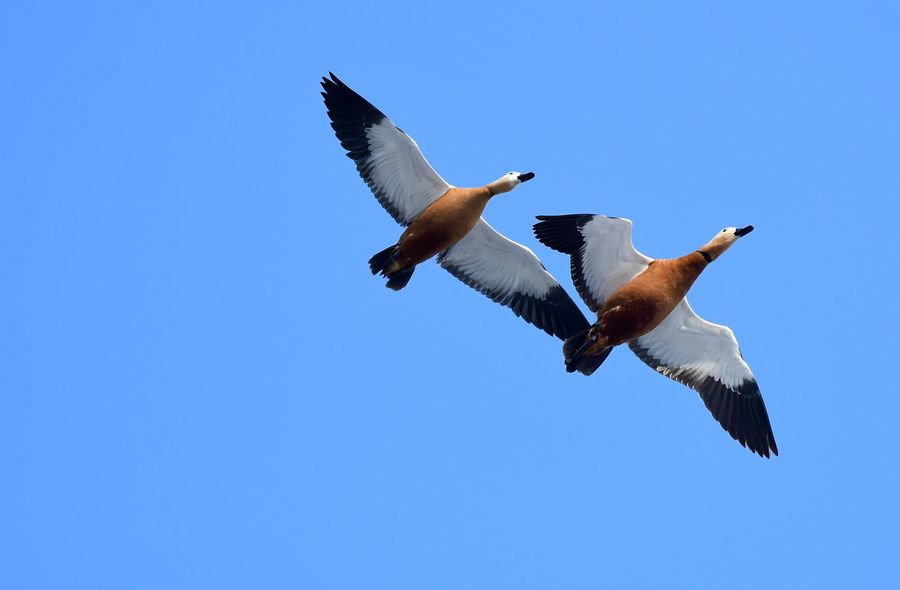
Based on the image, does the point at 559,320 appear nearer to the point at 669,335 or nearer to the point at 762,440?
the point at 669,335

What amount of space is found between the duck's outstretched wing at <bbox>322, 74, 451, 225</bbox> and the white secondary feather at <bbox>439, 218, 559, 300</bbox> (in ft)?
2.88

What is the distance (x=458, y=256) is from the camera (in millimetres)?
17547

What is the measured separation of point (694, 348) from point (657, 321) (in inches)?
47.8

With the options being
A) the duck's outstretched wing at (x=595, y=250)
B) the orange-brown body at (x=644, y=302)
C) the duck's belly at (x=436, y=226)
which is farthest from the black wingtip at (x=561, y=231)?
the duck's belly at (x=436, y=226)

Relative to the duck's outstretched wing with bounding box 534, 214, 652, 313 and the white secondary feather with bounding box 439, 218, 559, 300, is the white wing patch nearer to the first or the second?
the duck's outstretched wing with bounding box 534, 214, 652, 313

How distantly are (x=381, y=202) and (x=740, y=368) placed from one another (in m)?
5.65

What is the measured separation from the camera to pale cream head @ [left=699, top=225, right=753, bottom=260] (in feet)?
53.2

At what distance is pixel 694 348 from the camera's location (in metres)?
16.7

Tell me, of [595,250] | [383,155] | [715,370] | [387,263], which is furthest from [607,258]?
[383,155]

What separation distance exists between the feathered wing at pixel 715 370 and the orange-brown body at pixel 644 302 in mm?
554

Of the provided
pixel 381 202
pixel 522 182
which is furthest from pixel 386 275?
pixel 522 182

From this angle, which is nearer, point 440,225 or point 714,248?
point 714,248

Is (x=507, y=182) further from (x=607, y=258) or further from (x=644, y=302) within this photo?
(x=644, y=302)

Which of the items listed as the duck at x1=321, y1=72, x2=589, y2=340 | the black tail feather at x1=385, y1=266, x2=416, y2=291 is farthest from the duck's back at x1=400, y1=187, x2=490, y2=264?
the black tail feather at x1=385, y1=266, x2=416, y2=291
